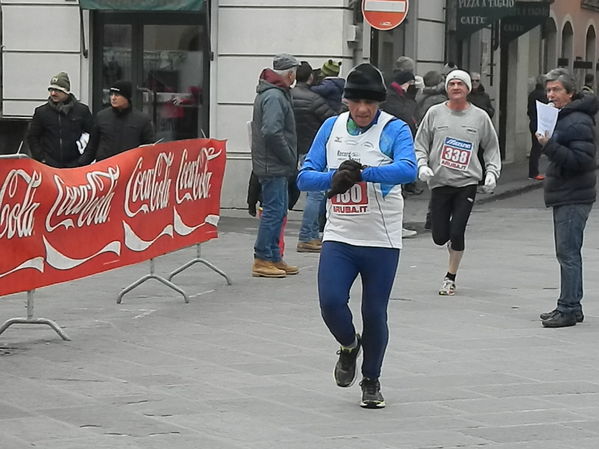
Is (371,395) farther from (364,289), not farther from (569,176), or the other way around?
(569,176)

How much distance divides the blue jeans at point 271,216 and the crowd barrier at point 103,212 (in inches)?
17.9

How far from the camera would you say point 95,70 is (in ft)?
60.7

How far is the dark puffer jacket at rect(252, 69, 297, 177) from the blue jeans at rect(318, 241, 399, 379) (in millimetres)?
4906

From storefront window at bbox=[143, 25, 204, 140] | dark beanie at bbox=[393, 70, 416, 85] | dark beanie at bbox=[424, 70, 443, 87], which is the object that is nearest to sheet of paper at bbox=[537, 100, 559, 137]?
dark beanie at bbox=[393, 70, 416, 85]

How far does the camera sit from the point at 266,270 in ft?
41.1

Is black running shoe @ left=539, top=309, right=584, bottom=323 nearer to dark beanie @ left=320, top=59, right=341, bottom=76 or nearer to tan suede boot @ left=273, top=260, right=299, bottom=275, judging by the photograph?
tan suede boot @ left=273, top=260, right=299, bottom=275

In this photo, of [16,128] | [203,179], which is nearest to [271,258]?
[203,179]

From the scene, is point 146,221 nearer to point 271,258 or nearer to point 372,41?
point 271,258

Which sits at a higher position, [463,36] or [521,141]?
[463,36]

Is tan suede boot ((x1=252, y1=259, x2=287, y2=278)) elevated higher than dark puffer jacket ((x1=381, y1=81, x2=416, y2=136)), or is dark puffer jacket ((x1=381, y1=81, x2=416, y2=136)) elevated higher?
dark puffer jacket ((x1=381, y1=81, x2=416, y2=136))

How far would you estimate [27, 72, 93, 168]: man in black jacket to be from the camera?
14227 millimetres

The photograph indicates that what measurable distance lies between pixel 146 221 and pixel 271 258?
81.6 inches

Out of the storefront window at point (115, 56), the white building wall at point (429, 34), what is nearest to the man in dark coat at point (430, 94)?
the white building wall at point (429, 34)

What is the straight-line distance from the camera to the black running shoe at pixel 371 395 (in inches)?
291
